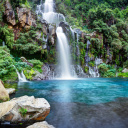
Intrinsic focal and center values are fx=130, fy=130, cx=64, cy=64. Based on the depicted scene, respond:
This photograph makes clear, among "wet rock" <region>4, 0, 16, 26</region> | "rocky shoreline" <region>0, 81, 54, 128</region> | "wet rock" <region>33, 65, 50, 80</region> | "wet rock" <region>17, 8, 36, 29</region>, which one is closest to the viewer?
"rocky shoreline" <region>0, 81, 54, 128</region>

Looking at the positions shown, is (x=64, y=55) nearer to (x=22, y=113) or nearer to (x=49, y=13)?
(x=49, y=13)

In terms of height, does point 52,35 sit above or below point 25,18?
below

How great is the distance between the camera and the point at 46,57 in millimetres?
19609

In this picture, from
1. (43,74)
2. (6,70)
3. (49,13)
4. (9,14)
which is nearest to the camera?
(6,70)

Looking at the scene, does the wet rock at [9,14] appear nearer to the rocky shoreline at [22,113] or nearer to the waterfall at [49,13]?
the waterfall at [49,13]

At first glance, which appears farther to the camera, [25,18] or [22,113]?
[25,18]

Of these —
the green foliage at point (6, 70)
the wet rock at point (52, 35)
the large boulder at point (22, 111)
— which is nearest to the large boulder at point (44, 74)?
the green foliage at point (6, 70)

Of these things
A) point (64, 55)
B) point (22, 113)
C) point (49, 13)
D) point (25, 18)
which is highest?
point (49, 13)

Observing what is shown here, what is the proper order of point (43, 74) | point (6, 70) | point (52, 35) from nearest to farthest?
point (6, 70) < point (43, 74) < point (52, 35)

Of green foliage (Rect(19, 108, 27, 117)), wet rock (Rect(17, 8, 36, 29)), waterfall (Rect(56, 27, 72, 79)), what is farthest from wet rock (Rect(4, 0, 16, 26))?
green foliage (Rect(19, 108, 27, 117))

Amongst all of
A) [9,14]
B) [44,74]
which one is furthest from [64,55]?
[9,14]

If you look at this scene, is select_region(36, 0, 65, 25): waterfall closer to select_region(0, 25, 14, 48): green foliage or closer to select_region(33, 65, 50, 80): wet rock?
select_region(0, 25, 14, 48): green foliage

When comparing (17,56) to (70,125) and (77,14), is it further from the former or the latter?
(77,14)

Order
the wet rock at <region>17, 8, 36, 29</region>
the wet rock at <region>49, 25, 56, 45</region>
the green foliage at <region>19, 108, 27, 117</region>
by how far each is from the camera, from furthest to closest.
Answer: the wet rock at <region>49, 25, 56, 45</region>
the wet rock at <region>17, 8, 36, 29</region>
the green foliage at <region>19, 108, 27, 117</region>
